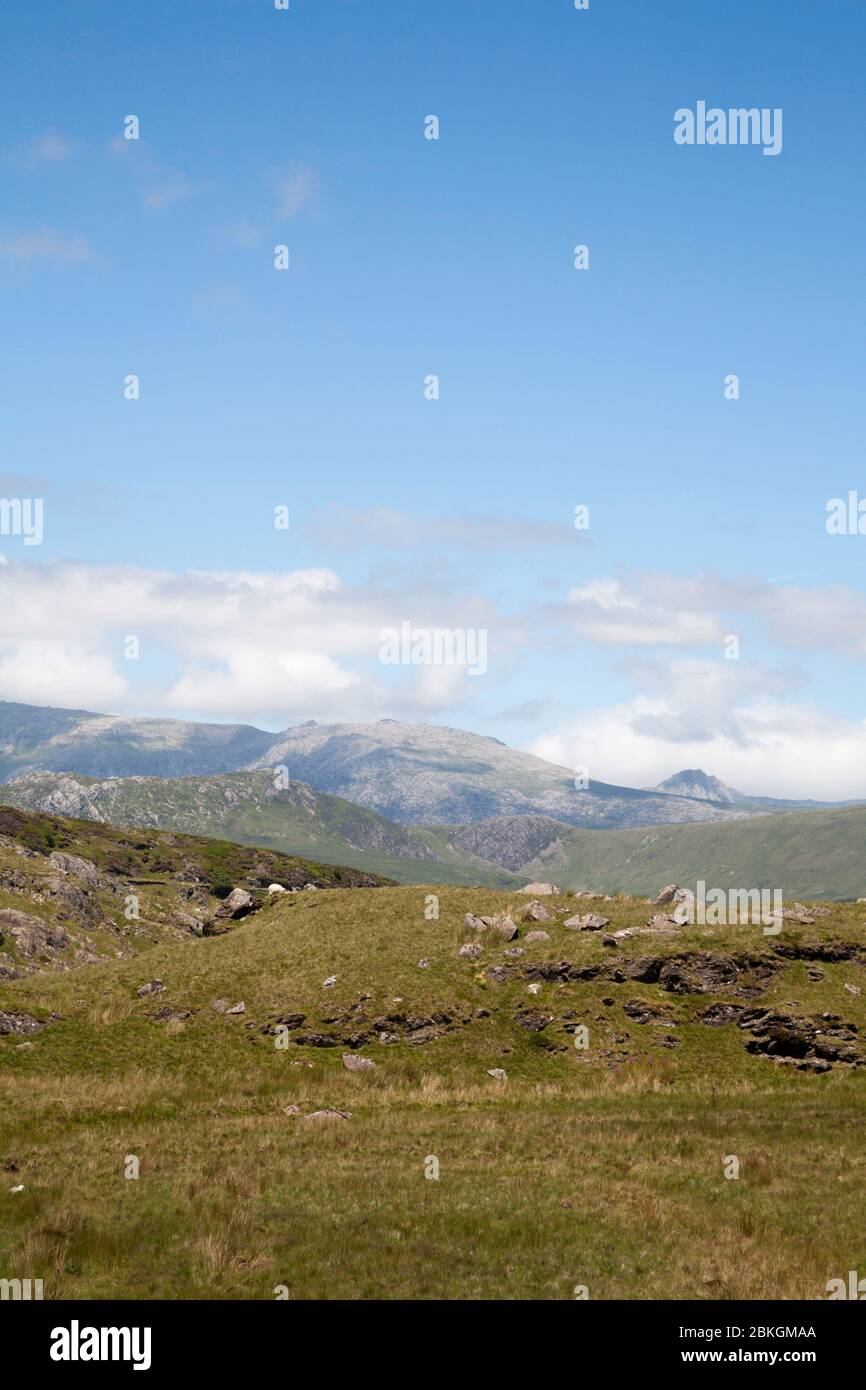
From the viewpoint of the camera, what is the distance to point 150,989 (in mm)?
55406

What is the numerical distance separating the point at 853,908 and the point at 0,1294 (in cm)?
5925

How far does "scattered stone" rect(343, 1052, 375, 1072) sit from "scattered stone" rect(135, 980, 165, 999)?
1405 centimetres

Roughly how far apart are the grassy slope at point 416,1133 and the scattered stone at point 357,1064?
1236mm

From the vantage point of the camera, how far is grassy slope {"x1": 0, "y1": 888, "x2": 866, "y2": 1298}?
21.0 m

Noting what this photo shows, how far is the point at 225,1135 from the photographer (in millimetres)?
33844

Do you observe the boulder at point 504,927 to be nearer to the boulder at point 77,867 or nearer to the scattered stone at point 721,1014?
the scattered stone at point 721,1014

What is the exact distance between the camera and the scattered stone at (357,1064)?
46.1m

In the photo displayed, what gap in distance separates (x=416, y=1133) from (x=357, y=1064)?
12.9m

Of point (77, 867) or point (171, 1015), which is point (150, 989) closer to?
point (171, 1015)

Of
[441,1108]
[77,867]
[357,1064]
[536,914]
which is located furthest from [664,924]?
[77,867]

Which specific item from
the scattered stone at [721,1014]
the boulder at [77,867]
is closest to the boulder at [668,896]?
the scattered stone at [721,1014]

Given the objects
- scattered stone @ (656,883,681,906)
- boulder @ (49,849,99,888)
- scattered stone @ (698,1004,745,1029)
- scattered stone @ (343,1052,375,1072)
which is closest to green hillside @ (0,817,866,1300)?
scattered stone @ (698,1004,745,1029)

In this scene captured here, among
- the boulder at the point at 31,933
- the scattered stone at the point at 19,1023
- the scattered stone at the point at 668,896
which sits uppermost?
the scattered stone at the point at 668,896

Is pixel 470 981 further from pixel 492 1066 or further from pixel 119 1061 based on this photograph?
pixel 119 1061
